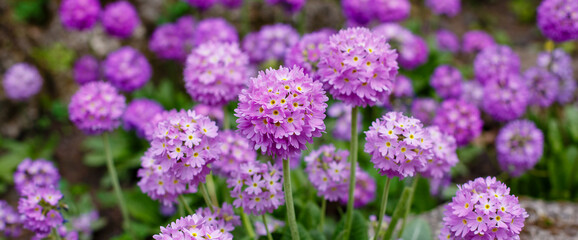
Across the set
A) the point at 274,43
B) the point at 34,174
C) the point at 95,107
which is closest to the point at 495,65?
the point at 274,43

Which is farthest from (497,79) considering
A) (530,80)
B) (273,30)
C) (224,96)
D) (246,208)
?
(246,208)

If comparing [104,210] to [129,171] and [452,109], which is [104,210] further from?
[452,109]

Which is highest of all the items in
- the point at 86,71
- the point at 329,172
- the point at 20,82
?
the point at 20,82

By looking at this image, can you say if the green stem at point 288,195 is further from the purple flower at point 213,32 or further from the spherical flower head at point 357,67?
the purple flower at point 213,32

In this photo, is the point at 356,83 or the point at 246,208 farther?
the point at 246,208

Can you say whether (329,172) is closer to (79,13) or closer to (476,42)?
(79,13)

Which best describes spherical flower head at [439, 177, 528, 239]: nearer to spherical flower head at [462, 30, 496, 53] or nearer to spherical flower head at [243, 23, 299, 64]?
spherical flower head at [243, 23, 299, 64]

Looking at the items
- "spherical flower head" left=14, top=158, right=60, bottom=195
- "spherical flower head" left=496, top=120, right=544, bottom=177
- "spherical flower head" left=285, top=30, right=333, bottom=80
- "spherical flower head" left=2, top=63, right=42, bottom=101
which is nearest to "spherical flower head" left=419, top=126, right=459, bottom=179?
"spherical flower head" left=285, top=30, right=333, bottom=80
